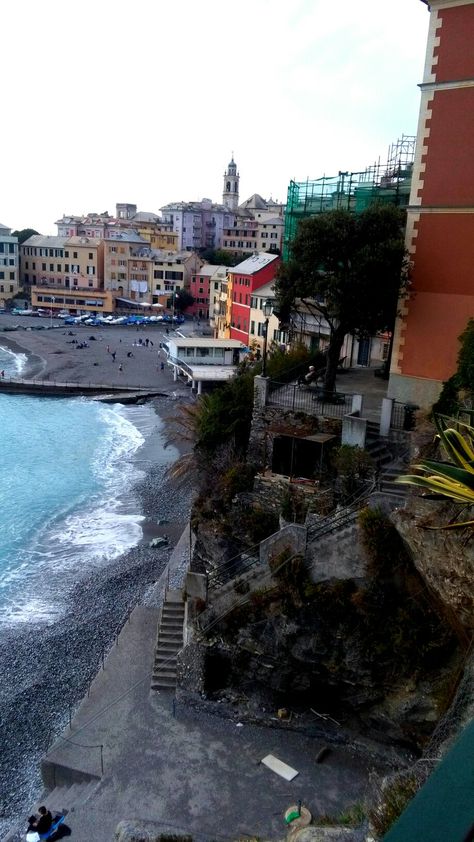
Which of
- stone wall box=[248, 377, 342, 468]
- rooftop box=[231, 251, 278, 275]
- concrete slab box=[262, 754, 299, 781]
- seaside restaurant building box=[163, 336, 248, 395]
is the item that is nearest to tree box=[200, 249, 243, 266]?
rooftop box=[231, 251, 278, 275]

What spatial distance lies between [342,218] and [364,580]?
8885 mm

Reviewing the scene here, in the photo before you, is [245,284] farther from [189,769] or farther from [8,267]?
[8,267]

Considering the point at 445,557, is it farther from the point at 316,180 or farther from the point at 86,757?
the point at 316,180

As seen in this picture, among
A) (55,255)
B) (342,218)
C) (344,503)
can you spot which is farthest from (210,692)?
(55,255)

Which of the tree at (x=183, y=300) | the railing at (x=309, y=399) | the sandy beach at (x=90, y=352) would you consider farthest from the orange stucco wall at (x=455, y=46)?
the tree at (x=183, y=300)

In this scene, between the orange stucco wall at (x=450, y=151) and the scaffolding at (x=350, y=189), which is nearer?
the orange stucco wall at (x=450, y=151)

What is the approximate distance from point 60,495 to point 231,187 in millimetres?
131100

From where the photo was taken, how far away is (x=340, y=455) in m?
14.4

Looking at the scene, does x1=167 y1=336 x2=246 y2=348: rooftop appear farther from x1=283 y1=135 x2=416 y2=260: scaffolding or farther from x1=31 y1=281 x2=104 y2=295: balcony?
x1=31 y1=281 x2=104 y2=295: balcony

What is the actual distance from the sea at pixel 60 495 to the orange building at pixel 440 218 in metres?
13.7

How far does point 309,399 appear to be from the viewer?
16.8 metres

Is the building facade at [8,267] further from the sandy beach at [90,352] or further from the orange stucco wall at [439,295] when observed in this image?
the orange stucco wall at [439,295]

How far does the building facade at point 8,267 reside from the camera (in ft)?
331

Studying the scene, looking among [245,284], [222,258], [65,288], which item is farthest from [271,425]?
[222,258]
